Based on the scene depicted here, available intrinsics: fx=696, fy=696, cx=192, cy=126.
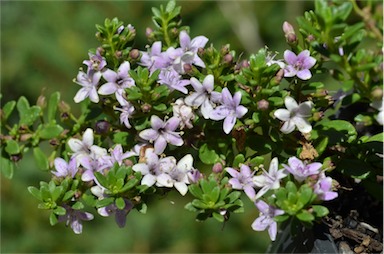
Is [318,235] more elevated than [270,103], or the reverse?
[270,103]

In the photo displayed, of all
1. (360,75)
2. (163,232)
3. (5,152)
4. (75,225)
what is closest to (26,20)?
(163,232)

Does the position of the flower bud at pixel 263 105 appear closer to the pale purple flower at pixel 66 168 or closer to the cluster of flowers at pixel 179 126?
the cluster of flowers at pixel 179 126

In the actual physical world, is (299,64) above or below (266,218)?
above

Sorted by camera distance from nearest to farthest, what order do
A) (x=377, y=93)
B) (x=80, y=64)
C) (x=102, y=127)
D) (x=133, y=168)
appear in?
(x=377, y=93) → (x=133, y=168) → (x=102, y=127) → (x=80, y=64)

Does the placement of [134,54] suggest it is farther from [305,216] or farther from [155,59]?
[305,216]

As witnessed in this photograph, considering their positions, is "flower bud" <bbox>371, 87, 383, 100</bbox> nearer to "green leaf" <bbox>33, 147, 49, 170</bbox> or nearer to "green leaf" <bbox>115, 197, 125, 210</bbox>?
"green leaf" <bbox>115, 197, 125, 210</bbox>

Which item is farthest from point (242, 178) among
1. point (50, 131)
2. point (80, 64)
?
point (80, 64)

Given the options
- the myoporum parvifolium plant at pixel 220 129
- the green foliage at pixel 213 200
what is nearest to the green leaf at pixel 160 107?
the myoporum parvifolium plant at pixel 220 129

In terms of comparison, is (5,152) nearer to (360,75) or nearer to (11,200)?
(360,75)
